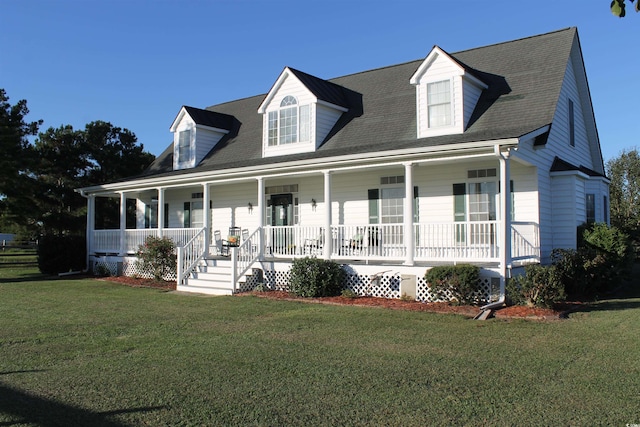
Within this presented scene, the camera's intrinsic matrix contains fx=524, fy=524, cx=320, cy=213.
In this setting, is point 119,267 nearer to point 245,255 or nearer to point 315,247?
point 245,255

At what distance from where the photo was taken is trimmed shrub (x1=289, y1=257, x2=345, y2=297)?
13141mm

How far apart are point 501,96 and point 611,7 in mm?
11185

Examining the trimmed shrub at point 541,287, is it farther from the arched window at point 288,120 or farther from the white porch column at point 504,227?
the arched window at point 288,120

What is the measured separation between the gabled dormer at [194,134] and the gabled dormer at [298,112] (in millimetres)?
3572

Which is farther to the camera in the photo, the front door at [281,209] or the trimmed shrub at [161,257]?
the front door at [281,209]

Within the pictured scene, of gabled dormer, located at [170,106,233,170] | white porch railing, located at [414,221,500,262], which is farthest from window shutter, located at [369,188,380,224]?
gabled dormer, located at [170,106,233,170]

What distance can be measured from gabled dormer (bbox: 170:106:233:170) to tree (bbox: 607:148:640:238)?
818 inches

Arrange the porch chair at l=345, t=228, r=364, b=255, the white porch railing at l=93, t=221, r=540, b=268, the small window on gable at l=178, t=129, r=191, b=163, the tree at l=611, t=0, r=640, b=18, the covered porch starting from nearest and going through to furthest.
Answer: the tree at l=611, t=0, r=640, b=18 → the white porch railing at l=93, t=221, r=540, b=268 → the covered porch → the porch chair at l=345, t=228, r=364, b=255 → the small window on gable at l=178, t=129, r=191, b=163

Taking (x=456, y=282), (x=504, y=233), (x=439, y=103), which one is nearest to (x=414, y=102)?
(x=439, y=103)

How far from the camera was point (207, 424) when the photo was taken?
181 inches

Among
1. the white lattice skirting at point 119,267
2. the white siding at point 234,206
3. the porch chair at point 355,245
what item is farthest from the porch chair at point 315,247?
the white lattice skirting at point 119,267

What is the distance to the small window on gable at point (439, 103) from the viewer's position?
14.4 metres

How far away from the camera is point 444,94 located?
47.4 feet

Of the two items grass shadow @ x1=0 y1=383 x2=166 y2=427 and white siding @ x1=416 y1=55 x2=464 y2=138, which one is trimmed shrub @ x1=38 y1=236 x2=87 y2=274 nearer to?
white siding @ x1=416 y1=55 x2=464 y2=138
